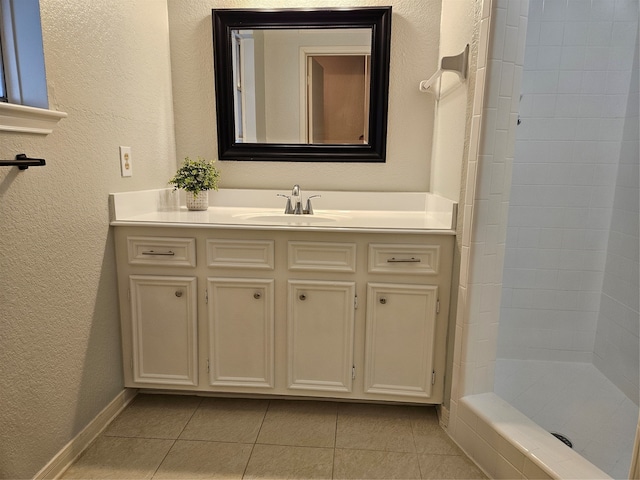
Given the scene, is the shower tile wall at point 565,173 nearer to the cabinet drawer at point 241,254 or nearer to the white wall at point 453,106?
Result: the white wall at point 453,106

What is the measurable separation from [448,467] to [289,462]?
1.85 feet

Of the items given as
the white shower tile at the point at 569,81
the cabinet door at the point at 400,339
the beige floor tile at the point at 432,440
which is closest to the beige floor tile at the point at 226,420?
the cabinet door at the point at 400,339

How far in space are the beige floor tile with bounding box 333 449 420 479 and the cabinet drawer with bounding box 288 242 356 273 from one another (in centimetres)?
68

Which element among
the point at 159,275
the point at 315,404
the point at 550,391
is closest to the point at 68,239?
the point at 159,275

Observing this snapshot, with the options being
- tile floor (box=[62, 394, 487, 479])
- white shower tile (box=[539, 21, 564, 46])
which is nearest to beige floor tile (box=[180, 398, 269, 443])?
tile floor (box=[62, 394, 487, 479])

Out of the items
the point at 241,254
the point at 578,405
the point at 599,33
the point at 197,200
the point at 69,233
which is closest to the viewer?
the point at 69,233

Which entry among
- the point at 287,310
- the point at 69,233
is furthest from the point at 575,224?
the point at 69,233

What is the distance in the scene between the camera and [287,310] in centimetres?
170

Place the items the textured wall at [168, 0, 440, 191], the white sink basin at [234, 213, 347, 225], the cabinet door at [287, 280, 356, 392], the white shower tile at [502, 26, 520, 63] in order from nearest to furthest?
1. the white shower tile at [502, 26, 520, 63]
2. the cabinet door at [287, 280, 356, 392]
3. the white sink basin at [234, 213, 347, 225]
4. the textured wall at [168, 0, 440, 191]

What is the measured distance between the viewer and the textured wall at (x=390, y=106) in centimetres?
199

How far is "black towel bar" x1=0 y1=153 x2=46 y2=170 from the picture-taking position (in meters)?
1.12

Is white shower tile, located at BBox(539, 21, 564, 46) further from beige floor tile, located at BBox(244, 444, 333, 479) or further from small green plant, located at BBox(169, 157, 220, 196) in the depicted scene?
beige floor tile, located at BBox(244, 444, 333, 479)

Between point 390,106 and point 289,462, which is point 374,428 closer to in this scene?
point 289,462

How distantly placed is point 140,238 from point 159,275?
17 centimetres
